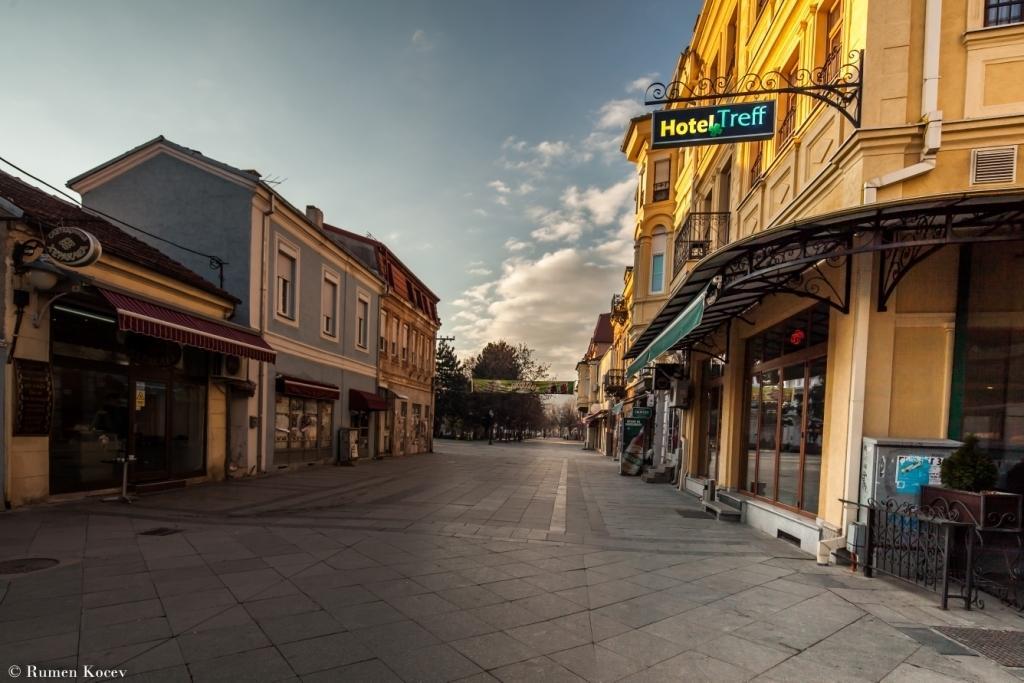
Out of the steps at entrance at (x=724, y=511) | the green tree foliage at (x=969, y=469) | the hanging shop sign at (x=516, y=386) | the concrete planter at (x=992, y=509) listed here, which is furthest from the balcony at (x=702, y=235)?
the hanging shop sign at (x=516, y=386)

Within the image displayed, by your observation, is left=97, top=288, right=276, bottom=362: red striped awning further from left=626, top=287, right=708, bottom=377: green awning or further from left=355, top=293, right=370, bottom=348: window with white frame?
left=626, top=287, right=708, bottom=377: green awning

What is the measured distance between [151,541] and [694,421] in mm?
12243

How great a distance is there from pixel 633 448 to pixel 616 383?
48.9 ft

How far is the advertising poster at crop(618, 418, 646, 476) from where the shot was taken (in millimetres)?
19144

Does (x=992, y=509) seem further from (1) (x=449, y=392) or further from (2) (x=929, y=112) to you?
(1) (x=449, y=392)

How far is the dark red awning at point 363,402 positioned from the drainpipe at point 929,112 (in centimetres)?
1726

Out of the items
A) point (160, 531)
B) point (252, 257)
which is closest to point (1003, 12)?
point (160, 531)

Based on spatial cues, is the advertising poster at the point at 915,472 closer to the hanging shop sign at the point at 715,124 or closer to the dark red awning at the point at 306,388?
the hanging shop sign at the point at 715,124

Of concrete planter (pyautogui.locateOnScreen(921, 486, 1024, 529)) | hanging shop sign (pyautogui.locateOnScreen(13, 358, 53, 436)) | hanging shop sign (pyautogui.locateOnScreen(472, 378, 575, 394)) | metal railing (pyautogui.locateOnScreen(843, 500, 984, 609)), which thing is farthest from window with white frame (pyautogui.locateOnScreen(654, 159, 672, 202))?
hanging shop sign (pyautogui.locateOnScreen(472, 378, 575, 394))

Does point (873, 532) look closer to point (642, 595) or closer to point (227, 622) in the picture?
point (642, 595)

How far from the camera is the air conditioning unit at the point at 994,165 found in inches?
228

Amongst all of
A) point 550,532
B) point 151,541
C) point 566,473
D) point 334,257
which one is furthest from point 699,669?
point 334,257

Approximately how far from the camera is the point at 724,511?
9555 mm

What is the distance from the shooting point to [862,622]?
14.9 feet
